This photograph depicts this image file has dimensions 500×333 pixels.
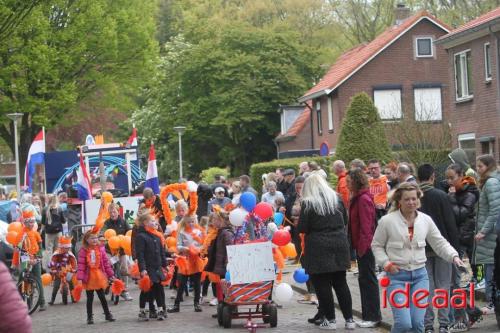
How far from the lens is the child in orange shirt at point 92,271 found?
46.8 ft

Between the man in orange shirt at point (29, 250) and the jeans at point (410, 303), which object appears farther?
the man in orange shirt at point (29, 250)

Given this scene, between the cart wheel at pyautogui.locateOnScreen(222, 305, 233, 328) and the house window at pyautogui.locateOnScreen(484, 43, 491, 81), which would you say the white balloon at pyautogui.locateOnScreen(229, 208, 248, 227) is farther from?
the house window at pyautogui.locateOnScreen(484, 43, 491, 81)

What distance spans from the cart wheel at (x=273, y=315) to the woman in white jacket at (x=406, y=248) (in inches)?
142

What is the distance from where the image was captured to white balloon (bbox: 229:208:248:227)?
1278 centimetres

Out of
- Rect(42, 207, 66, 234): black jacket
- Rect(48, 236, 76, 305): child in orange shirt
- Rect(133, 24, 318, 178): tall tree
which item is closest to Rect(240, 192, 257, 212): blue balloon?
Rect(48, 236, 76, 305): child in orange shirt

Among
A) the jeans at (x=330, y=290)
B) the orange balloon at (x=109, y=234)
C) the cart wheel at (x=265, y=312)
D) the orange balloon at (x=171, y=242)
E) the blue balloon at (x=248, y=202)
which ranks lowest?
the cart wheel at (x=265, y=312)

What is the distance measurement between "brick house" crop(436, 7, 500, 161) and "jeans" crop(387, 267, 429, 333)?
70.5 ft

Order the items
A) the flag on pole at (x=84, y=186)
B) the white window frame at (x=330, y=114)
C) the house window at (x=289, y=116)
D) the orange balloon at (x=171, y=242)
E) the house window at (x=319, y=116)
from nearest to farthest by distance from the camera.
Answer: the orange balloon at (x=171, y=242) → the flag on pole at (x=84, y=186) → the white window frame at (x=330, y=114) → the house window at (x=319, y=116) → the house window at (x=289, y=116)

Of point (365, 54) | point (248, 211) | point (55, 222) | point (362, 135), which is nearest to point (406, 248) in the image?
point (248, 211)

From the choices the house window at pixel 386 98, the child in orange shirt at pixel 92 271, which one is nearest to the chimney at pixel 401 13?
the house window at pixel 386 98

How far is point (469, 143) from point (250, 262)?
Answer: 73.0ft

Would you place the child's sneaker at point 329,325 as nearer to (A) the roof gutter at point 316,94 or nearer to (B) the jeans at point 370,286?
(B) the jeans at point 370,286

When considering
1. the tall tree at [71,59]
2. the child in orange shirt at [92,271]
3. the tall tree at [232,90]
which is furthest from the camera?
the tall tree at [232,90]

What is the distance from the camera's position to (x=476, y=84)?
31766mm
